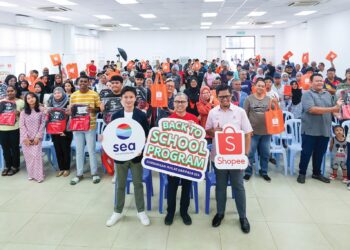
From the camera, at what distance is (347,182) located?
13.0ft

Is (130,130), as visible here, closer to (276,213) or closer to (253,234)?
(253,234)

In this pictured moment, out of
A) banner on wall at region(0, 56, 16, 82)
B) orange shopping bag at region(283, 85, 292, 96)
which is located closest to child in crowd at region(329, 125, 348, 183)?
orange shopping bag at region(283, 85, 292, 96)

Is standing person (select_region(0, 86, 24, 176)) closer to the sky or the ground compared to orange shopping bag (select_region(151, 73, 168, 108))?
closer to the ground

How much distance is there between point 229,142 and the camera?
8.97ft

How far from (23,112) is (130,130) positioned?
2.17 m

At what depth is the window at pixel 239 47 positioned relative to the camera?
19.5m

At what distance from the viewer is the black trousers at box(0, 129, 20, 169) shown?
173 inches

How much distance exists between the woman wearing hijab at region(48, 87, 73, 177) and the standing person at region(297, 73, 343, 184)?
3.20 m

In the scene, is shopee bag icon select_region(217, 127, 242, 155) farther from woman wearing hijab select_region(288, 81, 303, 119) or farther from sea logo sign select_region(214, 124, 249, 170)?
woman wearing hijab select_region(288, 81, 303, 119)

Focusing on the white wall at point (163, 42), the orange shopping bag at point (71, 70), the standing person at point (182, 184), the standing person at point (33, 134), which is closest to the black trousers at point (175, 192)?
the standing person at point (182, 184)

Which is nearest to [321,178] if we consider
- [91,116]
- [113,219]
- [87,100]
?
[113,219]

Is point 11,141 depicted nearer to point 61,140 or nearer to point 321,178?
point 61,140

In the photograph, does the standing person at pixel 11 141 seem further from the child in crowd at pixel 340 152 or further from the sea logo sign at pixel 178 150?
the child in crowd at pixel 340 152

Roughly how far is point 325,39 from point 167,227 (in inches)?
475
